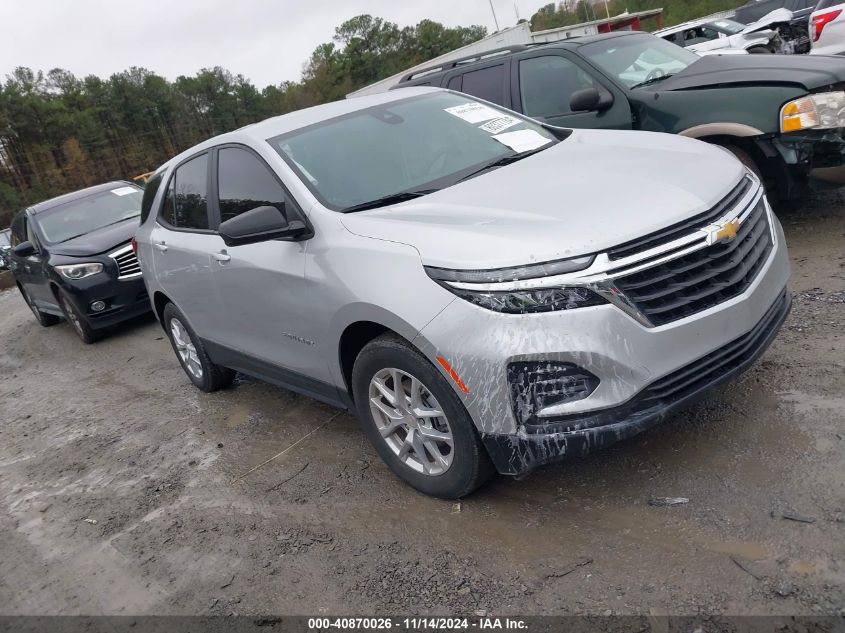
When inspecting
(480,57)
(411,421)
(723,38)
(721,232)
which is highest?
(480,57)

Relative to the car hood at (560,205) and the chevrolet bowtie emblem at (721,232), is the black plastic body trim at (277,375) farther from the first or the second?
the chevrolet bowtie emblem at (721,232)

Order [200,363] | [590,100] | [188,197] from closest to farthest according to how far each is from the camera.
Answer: [188,197] < [200,363] < [590,100]

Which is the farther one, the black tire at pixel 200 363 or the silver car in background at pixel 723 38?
the silver car in background at pixel 723 38

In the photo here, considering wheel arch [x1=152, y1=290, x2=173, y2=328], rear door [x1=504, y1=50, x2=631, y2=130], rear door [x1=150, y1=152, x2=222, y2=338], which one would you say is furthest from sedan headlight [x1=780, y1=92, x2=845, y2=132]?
wheel arch [x1=152, y1=290, x2=173, y2=328]

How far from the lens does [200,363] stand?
5633 mm

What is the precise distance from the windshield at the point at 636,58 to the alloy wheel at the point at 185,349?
13.7ft

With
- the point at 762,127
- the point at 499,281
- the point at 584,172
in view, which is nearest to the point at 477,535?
the point at 499,281

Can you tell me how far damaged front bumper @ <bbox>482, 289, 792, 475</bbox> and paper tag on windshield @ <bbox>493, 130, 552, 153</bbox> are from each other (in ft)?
5.39

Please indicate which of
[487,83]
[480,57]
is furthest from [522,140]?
[480,57]

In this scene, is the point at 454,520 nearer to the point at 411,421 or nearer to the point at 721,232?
the point at 411,421

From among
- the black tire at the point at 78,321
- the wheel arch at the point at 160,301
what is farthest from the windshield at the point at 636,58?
the black tire at the point at 78,321

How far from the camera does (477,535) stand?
10.5 ft

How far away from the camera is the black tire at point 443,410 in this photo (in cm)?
304

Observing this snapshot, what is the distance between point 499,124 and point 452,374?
2.02 m
